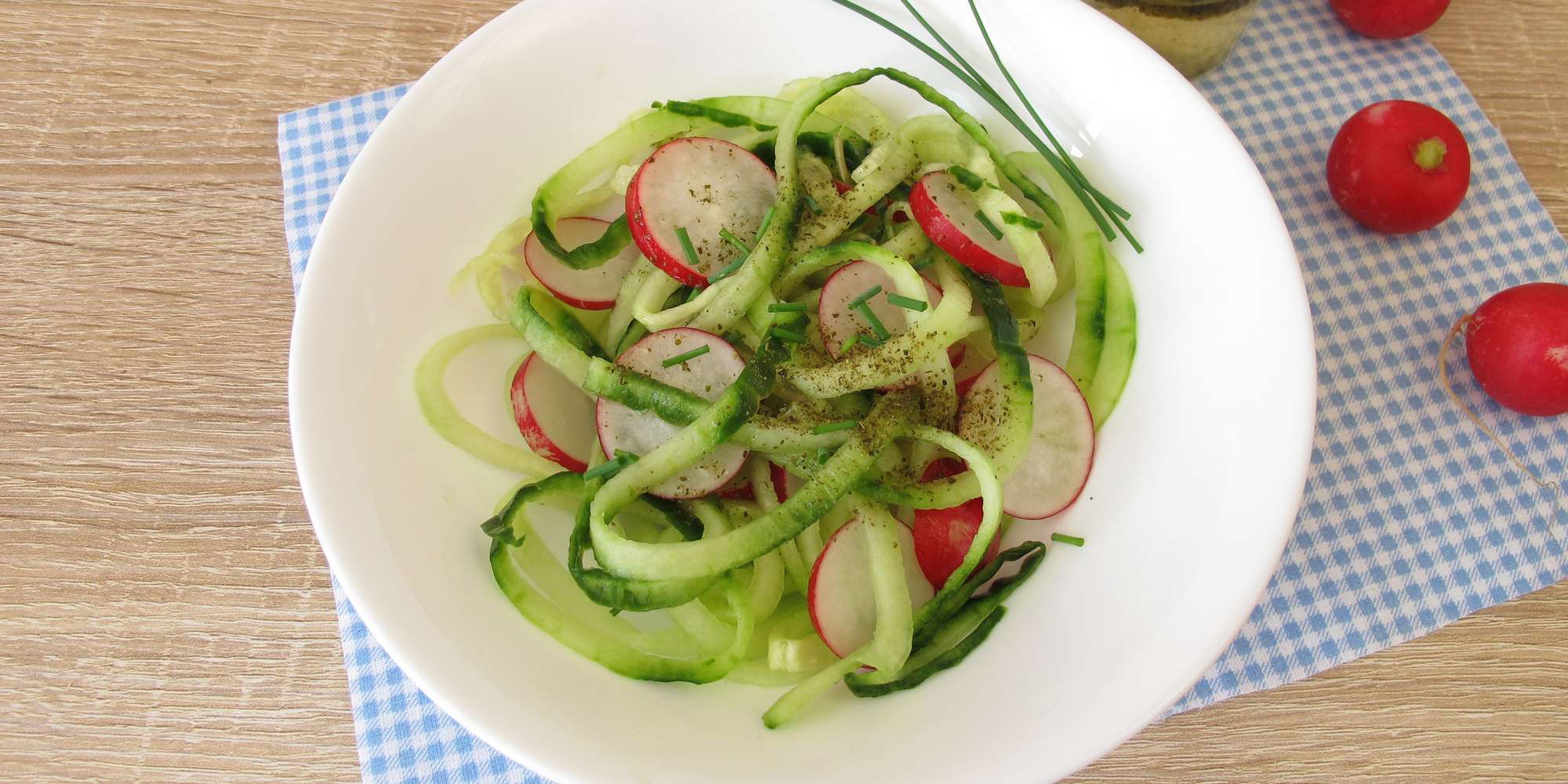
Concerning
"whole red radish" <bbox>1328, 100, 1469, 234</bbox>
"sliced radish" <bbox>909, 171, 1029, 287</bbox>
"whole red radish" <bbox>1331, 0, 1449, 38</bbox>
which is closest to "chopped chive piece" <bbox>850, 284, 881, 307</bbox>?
"sliced radish" <bbox>909, 171, 1029, 287</bbox>

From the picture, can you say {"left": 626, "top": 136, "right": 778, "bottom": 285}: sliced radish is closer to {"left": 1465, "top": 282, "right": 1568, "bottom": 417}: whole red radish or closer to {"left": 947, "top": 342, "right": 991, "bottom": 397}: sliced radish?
{"left": 947, "top": 342, "right": 991, "bottom": 397}: sliced radish

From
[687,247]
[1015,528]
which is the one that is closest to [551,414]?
[687,247]

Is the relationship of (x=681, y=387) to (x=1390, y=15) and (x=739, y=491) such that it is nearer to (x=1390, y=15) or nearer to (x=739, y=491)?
(x=739, y=491)

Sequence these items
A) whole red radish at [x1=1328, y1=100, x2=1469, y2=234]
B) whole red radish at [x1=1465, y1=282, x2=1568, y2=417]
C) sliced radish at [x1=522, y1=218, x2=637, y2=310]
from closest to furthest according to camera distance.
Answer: sliced radish at [x1=522, y1=218, x2=637, y2=310] < whole red radish at [x1=1465, y1=282, x2=1568, y2=417] < whole red radish at [x1=1328, y1=100, x2=1469, y2=234]

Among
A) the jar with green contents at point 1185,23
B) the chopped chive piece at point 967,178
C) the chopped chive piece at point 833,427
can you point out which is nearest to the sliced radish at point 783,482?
the chopped chive piece at point 833,427

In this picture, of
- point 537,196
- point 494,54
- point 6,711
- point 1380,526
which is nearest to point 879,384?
point 537,196

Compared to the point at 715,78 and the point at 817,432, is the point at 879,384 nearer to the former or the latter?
the point at 817,432
